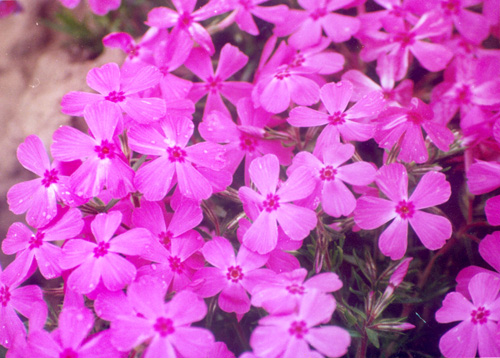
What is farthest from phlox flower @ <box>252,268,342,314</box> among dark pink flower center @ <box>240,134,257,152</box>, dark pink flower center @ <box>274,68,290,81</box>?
dark pink flower center @ <box>274,68,290,81</box>

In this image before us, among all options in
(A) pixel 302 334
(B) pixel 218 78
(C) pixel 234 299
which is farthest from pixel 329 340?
(B) pixel 218 78

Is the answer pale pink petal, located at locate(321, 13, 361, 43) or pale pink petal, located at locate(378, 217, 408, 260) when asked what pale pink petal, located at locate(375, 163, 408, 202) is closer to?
pale pink petal, located at locate(378, 217, 408, 260)

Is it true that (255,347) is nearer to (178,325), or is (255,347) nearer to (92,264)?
(178,325)

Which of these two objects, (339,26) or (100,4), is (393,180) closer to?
(339,26)

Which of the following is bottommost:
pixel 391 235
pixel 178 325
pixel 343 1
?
pixel 178 325

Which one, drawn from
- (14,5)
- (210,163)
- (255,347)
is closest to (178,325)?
(255,347)

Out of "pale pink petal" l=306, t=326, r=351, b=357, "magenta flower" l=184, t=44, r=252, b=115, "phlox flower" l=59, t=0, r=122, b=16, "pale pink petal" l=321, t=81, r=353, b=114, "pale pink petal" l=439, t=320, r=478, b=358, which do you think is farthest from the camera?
"phlox flower" l=59, t=0, r=122, b=16

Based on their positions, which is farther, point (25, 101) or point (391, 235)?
point (25, 101)
